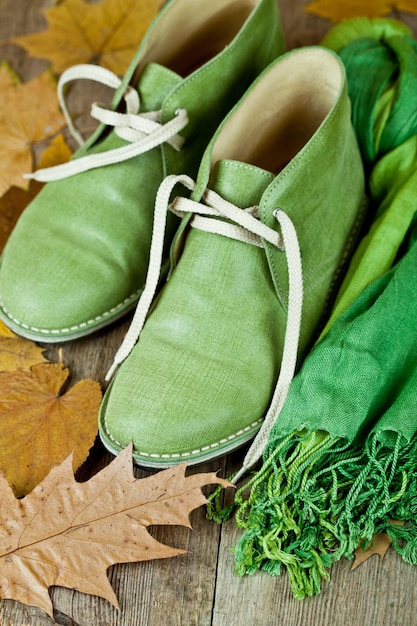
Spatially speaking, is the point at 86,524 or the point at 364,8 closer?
the point at 86,524

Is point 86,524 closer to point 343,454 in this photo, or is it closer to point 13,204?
point 343,454

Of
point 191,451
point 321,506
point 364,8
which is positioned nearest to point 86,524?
point 191,451

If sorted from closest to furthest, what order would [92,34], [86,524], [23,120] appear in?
[86,524], [23,120], [92,34]

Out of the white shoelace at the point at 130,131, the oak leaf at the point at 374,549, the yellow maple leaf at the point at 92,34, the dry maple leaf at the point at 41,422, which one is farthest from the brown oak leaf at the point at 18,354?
the yellow maple leaf at the point at 92,34

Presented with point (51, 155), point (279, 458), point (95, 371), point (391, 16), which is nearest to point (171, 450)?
point (279, 458)

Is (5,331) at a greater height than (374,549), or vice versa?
(5,331)

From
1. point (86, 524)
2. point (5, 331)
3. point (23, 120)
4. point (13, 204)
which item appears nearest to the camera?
point (86, 524)

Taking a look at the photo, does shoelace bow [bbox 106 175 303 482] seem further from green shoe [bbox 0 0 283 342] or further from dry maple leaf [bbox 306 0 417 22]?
dry maple leaf [bbox 306 0 417 22]
